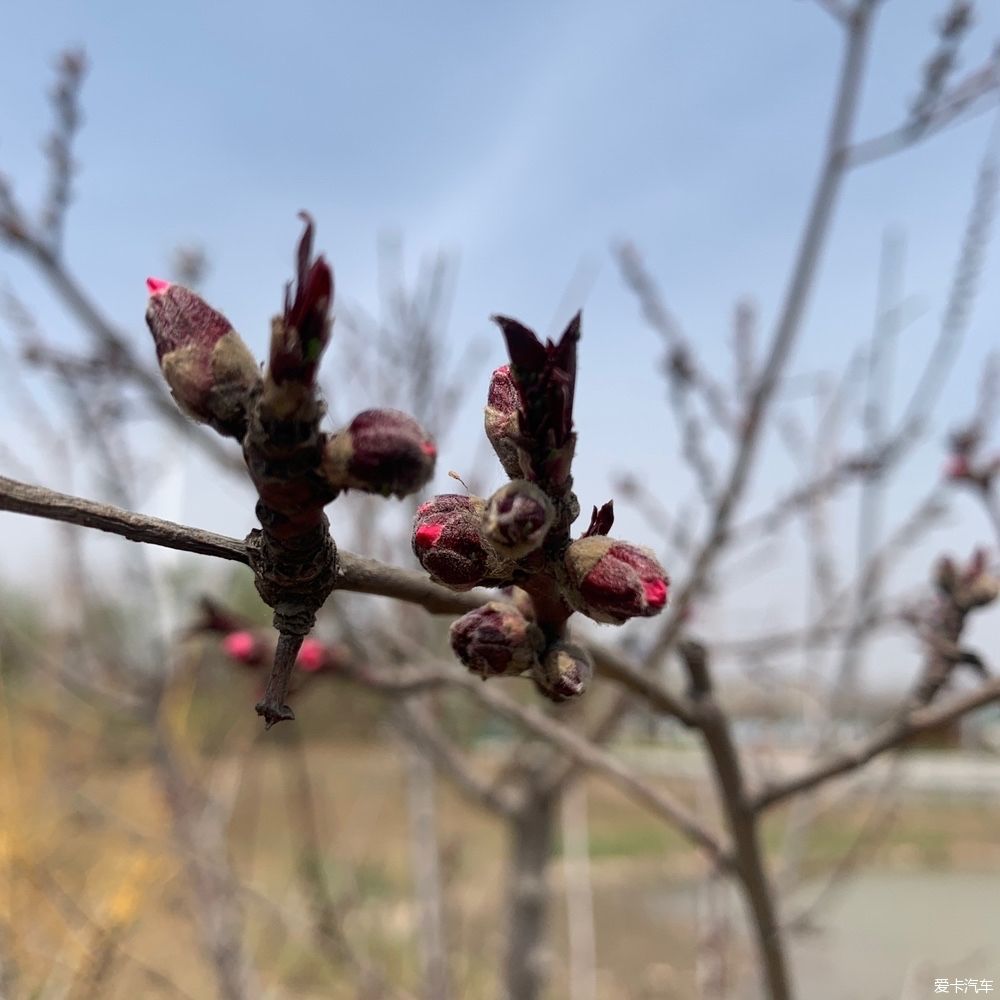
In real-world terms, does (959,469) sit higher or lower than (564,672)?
higher

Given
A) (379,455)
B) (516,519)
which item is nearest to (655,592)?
(516,519)

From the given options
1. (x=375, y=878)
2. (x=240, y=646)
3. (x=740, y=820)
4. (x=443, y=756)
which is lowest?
(x=740, y=820)

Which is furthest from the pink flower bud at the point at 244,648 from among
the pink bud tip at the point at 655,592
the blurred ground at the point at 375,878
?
the blurred ground at the point at 375,878

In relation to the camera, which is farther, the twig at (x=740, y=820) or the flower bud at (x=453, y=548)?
the twig at (x=740, y=820)

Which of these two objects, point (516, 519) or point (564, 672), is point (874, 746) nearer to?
point (564, 672)

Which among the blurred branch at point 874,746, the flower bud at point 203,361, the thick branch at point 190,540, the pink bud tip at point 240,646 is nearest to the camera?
the thick branch at point 190,540

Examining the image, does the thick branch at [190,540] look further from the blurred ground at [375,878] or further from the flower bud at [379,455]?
the blurred ground at [375,878]

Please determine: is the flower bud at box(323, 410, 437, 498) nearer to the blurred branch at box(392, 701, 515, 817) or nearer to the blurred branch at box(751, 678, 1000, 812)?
the blurred branch at box(751, 678, 1000, 812)

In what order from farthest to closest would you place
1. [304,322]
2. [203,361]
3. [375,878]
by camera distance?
[375,878], [203,361], [304,322]

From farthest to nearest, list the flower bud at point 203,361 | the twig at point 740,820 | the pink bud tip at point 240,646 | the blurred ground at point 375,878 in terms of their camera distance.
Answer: the blurred ground at point 375,878 < the pink bud tip at point 240,646 < the twig at point 740,820 < the flower bud at point 203,361

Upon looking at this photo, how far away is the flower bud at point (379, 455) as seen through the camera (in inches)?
25.2

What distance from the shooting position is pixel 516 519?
70 cm

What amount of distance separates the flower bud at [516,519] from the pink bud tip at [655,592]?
0.38 feet

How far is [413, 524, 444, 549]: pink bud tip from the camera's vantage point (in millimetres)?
768
